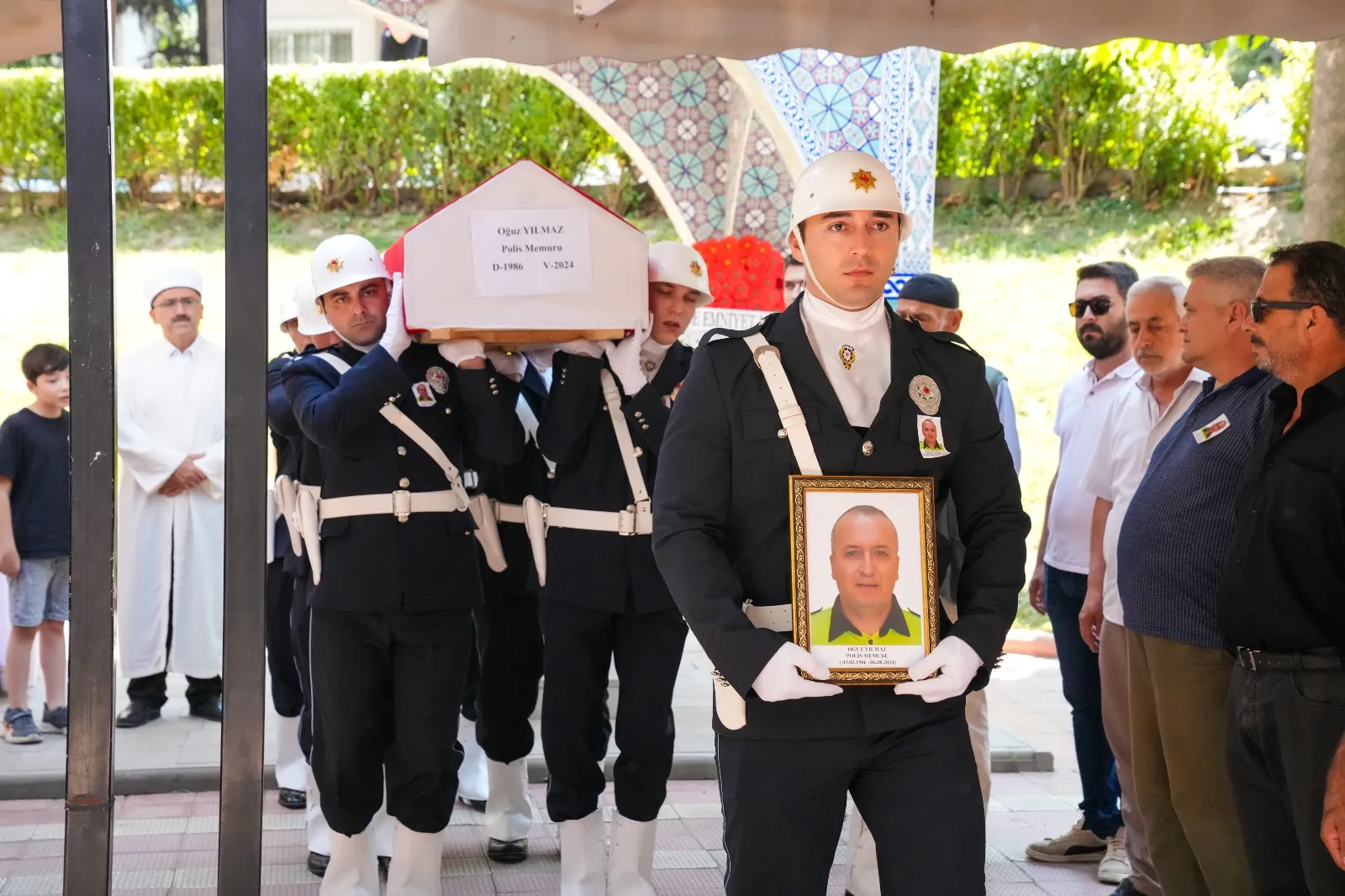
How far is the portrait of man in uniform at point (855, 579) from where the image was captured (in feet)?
9.87

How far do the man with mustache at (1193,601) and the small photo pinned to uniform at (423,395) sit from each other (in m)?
2.10

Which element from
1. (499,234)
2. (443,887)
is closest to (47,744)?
(443,887)

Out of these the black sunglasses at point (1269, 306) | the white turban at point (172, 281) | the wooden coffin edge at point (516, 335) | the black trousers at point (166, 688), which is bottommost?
the black trousers at point (166, 688)

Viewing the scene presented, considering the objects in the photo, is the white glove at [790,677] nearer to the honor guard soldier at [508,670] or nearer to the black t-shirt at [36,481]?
the honor guard soldier at [508,670]

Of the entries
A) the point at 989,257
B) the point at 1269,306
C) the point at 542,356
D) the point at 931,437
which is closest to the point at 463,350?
the point at 542,356

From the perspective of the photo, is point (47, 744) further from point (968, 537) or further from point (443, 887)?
point (968, 537)

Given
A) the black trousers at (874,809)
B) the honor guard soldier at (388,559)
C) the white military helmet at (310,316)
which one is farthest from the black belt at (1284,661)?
the white military helmet at (310,316)

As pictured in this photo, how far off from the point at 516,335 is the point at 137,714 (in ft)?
13.5

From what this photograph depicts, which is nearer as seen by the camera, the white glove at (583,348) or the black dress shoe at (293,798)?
the white glove at (583,348)

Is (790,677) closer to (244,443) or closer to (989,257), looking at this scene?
(244,443)

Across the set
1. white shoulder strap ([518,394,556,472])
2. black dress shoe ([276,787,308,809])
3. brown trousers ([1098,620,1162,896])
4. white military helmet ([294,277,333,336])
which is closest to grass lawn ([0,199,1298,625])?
black dress shoe ([276,787,308,809])

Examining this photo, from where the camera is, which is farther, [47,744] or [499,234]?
[47,744]

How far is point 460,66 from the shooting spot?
59.5ft

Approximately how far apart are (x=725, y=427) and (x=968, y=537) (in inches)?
23.7
